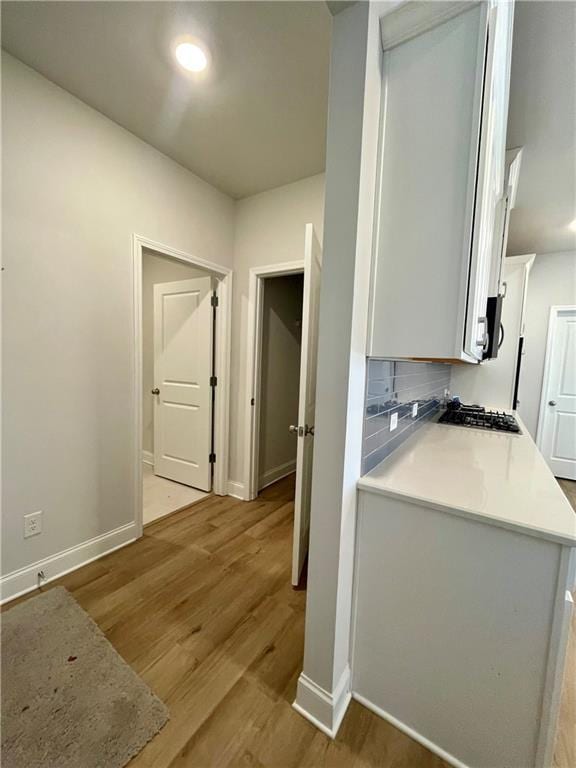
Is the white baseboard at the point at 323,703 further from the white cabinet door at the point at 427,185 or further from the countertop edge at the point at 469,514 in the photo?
the white cabinet door at the point at 427,185

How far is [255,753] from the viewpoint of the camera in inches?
41.1

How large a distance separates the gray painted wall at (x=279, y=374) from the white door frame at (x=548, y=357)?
293 centimetres

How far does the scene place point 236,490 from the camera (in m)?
2.96

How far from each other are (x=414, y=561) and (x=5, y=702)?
1.62 m

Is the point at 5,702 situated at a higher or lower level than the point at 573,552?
lower

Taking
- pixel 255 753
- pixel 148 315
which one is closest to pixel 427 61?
pixel 255 753

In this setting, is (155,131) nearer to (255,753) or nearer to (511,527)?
(511,527)

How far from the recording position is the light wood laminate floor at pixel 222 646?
1.05m

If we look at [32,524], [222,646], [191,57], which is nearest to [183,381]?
[32,524]

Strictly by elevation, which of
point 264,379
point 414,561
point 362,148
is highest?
point 362,148

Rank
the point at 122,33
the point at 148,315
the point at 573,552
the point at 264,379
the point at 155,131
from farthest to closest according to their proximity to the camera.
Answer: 1. the point at 148,315
2. the point at 264,379
3. the point at 155,131
4. the point at 122,33
5. the point at 573,552

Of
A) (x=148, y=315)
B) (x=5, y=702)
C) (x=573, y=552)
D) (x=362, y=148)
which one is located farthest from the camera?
(x=148, y=315)

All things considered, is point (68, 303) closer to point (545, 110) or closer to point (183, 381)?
point (183, 381)

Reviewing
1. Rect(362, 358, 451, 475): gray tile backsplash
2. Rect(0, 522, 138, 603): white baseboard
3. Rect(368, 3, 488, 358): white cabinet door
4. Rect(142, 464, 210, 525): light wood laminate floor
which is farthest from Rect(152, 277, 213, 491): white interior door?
Rect(368, 3, 488, 358): white cabinet door
